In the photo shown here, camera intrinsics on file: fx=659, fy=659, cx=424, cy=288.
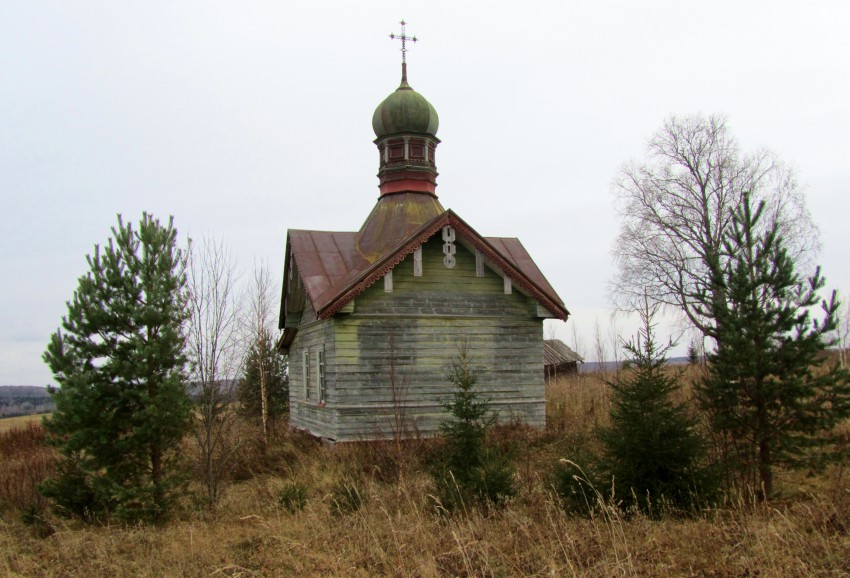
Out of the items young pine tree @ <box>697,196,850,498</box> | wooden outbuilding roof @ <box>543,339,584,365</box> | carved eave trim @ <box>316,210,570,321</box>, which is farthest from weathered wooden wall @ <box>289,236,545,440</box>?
wooden outbuilding roof @ <box>543,339,584,365</box>

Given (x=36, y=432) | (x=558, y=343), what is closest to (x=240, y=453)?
(x=36, y=432)

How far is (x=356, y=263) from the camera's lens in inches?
632

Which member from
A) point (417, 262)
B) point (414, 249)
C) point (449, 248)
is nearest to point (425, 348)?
point (417, 262)

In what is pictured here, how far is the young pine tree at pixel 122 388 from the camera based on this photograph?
376 inches

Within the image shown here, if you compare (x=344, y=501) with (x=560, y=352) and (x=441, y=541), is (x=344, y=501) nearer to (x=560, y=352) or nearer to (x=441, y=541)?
(x=441, y=541)

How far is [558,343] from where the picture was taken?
1983 inches

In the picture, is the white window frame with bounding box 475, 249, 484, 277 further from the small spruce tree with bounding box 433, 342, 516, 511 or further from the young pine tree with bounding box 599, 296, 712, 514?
the young pine tree with bounding box 599, 296, 712, 514

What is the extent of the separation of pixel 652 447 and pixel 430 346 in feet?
25.8

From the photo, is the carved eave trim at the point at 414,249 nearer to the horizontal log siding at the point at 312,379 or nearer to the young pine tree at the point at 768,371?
the horizontal log siding at the point at 312,379

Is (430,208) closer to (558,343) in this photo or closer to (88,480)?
(88,480)

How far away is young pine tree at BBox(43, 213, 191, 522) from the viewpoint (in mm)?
9555

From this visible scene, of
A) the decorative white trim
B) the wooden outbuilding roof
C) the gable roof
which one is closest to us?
the gable roof

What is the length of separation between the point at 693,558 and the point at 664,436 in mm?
1769

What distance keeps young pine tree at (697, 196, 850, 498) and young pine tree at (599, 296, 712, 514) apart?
143 cm
